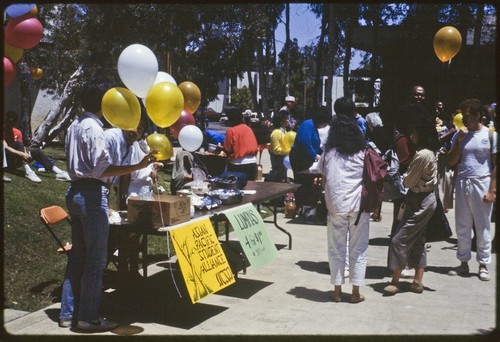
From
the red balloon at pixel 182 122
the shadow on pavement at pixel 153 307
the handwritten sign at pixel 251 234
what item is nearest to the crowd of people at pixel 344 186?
the shadow on pavement at pixel 153 307

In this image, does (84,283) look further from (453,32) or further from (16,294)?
(453,32)

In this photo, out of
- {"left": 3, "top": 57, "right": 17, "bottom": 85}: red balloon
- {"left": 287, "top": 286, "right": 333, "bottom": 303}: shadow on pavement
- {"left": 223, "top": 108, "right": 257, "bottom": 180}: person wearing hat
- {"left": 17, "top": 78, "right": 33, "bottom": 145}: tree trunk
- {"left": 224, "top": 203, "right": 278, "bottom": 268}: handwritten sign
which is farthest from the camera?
{"left": 17, "top": 78, "right": 33, "bottom": 145}: tree trunk

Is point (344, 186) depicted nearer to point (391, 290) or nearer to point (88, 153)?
point (391, 290)

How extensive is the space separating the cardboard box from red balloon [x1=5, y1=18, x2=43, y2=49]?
1.99 meters

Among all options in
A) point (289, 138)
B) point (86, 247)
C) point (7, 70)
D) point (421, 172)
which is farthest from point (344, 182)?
point (289, 138)

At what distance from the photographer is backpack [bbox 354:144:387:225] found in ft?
19.4

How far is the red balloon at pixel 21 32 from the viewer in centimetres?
589

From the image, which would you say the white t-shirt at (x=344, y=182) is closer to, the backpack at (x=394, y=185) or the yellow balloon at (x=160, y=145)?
the backpack at (x=394, y=185)

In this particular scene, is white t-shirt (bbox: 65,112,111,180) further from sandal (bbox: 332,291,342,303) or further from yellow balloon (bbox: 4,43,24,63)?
sandal (bbox: 332,291,342,303)

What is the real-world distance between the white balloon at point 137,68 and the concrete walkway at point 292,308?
188cm

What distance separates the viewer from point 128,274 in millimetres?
6008

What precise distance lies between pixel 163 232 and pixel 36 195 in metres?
5.59

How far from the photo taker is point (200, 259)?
5465 mm

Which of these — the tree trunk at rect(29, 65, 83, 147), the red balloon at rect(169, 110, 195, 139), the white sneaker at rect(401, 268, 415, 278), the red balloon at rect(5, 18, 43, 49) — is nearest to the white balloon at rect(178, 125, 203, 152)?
the red balloon at rect(169, 110, 195, 139)
